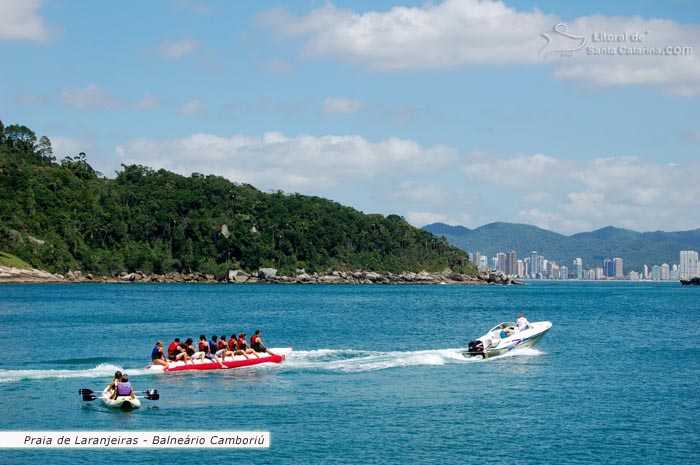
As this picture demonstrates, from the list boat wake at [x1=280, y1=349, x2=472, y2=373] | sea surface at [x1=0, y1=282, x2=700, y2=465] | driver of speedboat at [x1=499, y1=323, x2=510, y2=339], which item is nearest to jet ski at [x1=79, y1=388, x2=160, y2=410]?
sea surface at [x1=0, y1=282, x2=700, y2=465]

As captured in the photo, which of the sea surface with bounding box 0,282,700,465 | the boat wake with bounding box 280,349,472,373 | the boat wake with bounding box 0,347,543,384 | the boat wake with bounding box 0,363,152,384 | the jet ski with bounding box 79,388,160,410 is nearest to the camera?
the sea surface with bounding box 0,282,700,465

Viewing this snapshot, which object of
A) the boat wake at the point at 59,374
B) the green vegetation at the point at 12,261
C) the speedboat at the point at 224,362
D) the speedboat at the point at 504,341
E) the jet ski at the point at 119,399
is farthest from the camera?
the green vegetation at the point at 12,261

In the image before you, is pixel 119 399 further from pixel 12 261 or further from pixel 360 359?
pixel 12 261

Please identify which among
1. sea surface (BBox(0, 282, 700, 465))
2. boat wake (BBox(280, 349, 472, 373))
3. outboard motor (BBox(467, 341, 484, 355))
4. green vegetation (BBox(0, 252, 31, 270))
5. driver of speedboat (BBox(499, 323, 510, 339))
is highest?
green vegetation (BBox(0, 252, 31, 270))

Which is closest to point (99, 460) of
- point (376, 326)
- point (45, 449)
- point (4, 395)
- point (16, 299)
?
point (45, 449)

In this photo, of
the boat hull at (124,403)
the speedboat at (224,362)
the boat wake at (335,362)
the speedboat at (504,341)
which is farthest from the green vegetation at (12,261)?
the boat hull at (124,403)

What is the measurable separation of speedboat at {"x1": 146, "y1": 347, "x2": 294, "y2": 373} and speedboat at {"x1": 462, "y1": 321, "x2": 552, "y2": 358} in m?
11.4

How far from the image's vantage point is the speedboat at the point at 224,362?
42741 mm

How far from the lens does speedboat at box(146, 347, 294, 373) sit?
140 feet

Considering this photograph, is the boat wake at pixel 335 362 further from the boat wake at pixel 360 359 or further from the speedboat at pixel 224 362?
the speedboat at pixel 224 362

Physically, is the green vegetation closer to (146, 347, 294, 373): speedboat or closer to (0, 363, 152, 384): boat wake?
(0, 363, 152, 384): boat wake

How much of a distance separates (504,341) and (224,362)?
57.3ft

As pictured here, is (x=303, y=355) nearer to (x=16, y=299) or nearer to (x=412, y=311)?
(x=412, y=311)

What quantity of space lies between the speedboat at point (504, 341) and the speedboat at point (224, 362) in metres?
11.4
